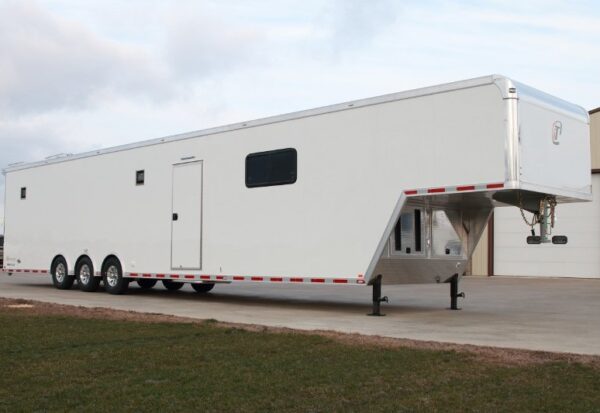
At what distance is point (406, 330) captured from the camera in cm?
1061

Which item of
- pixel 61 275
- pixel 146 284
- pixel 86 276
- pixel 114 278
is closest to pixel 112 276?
pixel 114 278

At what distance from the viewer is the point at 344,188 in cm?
1266

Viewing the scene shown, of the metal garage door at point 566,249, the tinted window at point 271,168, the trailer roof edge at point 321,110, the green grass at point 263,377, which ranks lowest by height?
the green grass at point 263,377

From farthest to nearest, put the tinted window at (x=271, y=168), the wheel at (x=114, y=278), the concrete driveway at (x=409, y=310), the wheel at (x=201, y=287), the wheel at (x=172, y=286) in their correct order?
the wheel at (x=172, y=286) < the wheel at (x=201, y=287) < the wheel at (x=114, y=278) < the tinted window at (x=271, y=168) < the concrete driveway at (x=409, y=310)

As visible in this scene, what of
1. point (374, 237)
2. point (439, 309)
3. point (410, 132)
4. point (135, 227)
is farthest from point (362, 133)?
point (135, 227)

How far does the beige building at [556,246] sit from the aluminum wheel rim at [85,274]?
18.5m

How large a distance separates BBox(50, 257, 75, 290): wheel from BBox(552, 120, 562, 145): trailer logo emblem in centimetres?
1249

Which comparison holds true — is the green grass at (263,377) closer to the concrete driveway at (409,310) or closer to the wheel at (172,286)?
the concrete driveway at (409,310)

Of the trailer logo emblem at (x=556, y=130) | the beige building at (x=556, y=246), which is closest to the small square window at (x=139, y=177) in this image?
the trailer logo emblem at (x=556, y=130)

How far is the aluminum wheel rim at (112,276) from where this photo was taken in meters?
17.3

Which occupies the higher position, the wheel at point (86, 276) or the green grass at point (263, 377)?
the wheel at point (86, 276)

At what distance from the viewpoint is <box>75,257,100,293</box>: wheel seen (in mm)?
17984

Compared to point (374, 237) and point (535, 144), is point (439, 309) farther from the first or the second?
point (535, 144)

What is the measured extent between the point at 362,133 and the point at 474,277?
794 inches
